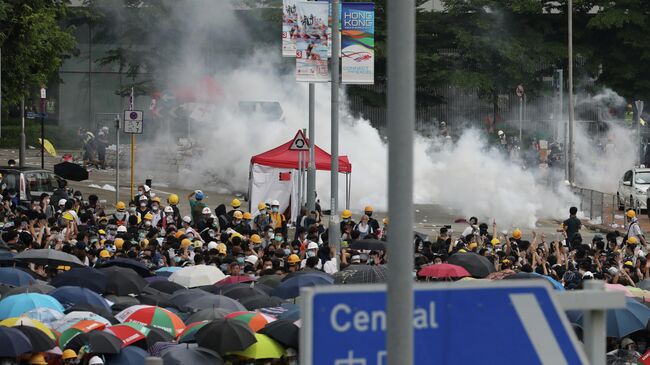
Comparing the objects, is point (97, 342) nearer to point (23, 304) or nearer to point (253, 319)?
point (23, 304)

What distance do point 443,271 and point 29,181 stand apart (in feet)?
53.4

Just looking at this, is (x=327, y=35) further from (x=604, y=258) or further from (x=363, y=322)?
(x=363, y=322)

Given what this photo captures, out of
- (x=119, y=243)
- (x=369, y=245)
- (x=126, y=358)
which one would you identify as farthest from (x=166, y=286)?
(x=369, y=245)

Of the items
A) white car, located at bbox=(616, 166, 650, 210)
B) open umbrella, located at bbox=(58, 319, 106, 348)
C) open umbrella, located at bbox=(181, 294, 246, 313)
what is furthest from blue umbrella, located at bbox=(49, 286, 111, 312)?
white car, located at bbox=(616, 166, 650, 210)

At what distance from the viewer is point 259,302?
13.3 metres

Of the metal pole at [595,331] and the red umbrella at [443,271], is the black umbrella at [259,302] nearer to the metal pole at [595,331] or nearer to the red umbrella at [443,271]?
the red umbrella at [443,271]

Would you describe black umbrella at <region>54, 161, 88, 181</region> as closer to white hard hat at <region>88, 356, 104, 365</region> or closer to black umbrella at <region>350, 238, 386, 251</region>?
black umbrella at <region>350, 238, 386, 251</region>

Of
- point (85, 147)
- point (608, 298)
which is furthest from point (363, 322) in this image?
point (85, 147)

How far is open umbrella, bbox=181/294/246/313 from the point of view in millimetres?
12827

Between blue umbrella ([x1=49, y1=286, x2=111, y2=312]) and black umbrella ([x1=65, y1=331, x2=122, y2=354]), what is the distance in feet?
7.11

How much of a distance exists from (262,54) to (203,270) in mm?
33466

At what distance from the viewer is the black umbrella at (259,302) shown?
13242mm

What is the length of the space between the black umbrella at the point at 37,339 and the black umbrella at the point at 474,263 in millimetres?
7364

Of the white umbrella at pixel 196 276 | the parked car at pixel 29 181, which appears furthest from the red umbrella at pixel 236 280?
the parked car at pixel 29 181
